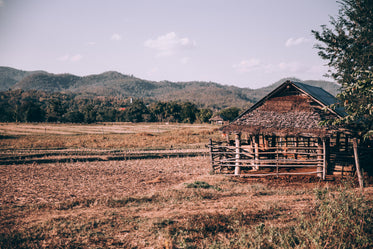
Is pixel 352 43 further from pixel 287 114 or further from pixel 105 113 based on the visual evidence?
pixel 105 113

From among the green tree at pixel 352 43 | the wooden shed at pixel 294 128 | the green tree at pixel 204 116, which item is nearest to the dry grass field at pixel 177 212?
the wooden shed at pixel 294 128

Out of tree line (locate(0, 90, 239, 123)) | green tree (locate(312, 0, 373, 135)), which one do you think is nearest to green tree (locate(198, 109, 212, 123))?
tree line (locate(0, 90, 239, 123))

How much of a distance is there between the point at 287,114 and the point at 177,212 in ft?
29.9

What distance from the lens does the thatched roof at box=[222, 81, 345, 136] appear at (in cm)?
1298

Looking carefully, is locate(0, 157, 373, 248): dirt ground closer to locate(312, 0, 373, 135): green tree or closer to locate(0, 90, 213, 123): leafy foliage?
locate(312, 0, 373, 135): green tree

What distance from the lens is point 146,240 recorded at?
6582 millimetres

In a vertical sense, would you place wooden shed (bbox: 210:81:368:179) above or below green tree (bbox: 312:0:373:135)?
below

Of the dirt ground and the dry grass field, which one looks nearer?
the dry grass field

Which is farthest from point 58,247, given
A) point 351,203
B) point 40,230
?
point 351,203

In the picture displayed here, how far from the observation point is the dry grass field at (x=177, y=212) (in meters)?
5.62

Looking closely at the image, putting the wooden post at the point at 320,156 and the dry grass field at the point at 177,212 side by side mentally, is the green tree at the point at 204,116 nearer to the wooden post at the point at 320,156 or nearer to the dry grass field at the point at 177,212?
the dry grass field at the point at 177,212

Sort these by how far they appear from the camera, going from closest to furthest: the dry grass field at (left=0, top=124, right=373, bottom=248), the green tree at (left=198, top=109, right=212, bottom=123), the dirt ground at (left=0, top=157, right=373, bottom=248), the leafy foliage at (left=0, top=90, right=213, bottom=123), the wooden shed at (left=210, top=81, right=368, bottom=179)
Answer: the dry grass field at (left=0, top=124, right=373, bottom=248)
the dirt ground at (left=0, top=157, right=373, bottom=248)
the wooden shed at (left=210, top=81, right=368, bottom=179)
the leafy foliage at (left=0, top=90, right=213, bottom=123)
the green tree at (left=198, top=109, right=212, bottom=123)

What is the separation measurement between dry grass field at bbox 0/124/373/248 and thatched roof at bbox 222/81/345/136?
9.15ft

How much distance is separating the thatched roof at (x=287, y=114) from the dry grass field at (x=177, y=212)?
9.15 feet
